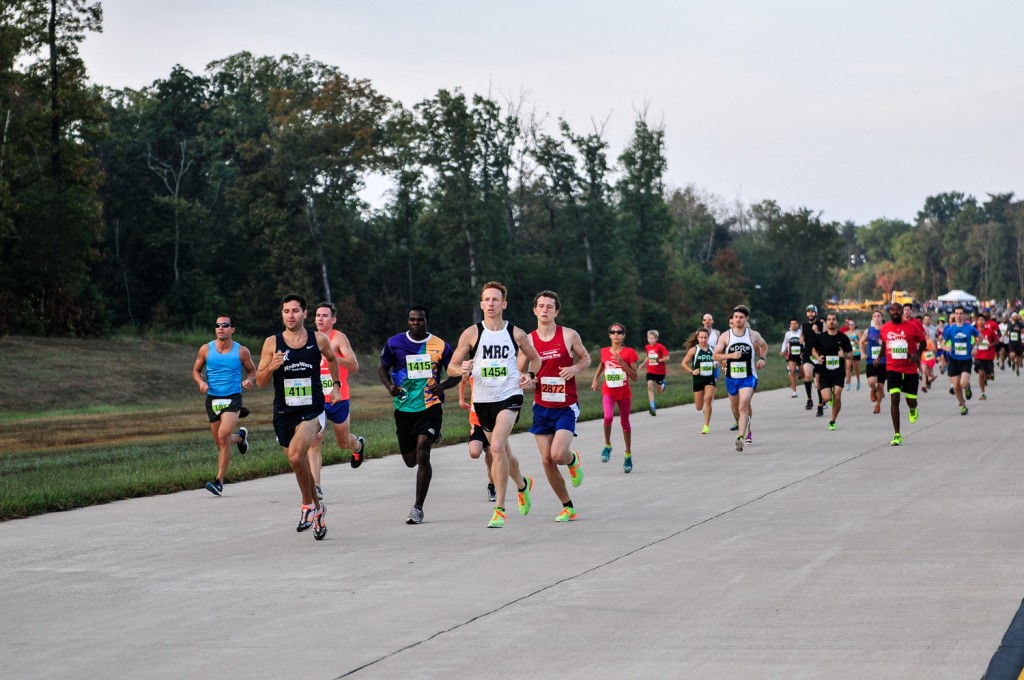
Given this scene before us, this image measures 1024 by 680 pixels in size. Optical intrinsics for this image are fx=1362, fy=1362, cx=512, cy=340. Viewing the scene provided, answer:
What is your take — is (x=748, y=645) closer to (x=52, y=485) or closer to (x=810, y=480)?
(x=810, y=480)

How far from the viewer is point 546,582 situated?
8.65 m

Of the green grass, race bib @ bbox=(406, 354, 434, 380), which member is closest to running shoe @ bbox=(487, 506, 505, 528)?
race bib @ bbox=(406, 354, 434, 380)

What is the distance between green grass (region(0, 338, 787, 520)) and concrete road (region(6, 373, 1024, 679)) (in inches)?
55.1

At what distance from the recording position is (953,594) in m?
8.00

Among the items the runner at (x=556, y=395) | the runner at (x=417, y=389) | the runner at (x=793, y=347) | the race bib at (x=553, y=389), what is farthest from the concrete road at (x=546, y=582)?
the runner at (x=793, y=347)

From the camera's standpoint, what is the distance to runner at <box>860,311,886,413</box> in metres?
Answer: 25.8

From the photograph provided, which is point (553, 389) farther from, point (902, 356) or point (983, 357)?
point (983, 357)

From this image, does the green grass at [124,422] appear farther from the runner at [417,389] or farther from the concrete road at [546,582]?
the runner at [417,389]

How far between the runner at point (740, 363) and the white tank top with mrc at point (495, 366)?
7.75m

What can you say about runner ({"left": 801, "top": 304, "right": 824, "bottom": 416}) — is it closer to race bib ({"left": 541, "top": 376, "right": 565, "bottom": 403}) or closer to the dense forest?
race bib ({"left": 541, "top": 376, "right": 565, "bottom": 403})

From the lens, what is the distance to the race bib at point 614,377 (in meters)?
17.7

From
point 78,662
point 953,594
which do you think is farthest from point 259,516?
point 953,594

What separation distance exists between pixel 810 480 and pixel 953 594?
6.59 meters

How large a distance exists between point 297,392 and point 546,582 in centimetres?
324
